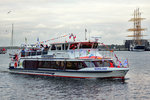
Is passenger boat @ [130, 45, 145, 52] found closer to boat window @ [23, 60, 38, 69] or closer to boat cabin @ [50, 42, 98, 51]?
boat window @ [23, 60, 38, 69]

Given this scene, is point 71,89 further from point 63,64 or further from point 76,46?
point 76,46

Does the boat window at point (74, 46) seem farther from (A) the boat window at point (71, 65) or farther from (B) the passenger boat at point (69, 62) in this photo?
(A) the boat window at point (71, 65)

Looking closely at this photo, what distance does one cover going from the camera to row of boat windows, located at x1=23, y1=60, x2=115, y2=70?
28734mm

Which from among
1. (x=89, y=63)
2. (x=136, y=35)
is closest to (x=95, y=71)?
(x=89, y=63)

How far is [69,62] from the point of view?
3031 centimetres

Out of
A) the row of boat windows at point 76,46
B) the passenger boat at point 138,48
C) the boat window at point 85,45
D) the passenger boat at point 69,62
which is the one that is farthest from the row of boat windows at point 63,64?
the passenger boat at point 138,48

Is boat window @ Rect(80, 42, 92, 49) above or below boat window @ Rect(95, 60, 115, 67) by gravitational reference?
above

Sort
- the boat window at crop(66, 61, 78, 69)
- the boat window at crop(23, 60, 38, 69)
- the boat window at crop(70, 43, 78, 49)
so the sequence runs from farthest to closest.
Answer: the boat window at crop(23, 60, 38, 69)
the boat window at crop(70, 43, 78, 49)
the boat window at crop(66, 61, 78, 69)

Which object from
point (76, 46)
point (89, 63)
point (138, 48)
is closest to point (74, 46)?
point (76, 46)

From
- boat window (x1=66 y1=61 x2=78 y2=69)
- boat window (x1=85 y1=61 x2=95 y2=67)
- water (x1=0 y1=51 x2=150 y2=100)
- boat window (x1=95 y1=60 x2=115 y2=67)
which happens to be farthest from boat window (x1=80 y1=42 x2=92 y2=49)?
water (x1=0 y1=51 x2=150 y2=100)

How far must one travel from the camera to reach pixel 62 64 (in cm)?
3102

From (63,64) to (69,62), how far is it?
38.9 inches

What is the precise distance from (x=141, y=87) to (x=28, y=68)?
1559 centimetres

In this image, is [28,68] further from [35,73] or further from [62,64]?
[62,64]
